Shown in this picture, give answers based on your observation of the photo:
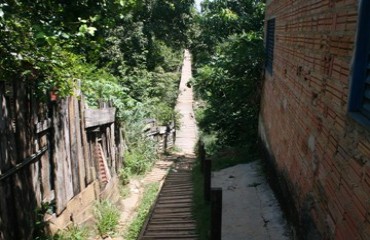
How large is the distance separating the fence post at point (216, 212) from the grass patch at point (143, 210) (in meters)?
2.15

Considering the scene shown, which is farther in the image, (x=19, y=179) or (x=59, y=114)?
(x=59, y=114)

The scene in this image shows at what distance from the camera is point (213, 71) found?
11570 mm

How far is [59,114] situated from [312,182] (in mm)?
3628

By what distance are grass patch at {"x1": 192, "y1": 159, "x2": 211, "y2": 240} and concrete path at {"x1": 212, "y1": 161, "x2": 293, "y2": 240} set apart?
15.5 inches

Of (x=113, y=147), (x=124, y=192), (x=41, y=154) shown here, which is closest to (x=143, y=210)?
(x=124, y=192)

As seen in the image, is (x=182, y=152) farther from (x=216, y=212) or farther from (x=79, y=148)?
(x=216, y=212)

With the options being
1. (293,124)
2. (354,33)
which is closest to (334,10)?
(354,33)

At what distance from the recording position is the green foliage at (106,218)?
21.8 ft

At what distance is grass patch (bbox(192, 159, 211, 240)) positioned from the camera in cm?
→ 657

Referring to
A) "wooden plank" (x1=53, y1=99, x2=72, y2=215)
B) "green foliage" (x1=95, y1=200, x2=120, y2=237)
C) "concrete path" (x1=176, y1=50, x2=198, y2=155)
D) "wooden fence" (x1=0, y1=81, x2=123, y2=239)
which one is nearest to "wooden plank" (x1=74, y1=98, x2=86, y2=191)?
"wooden fence" (x1=0, y1=81, x2=123, y2=239)

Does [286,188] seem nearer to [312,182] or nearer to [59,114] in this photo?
[312,182]

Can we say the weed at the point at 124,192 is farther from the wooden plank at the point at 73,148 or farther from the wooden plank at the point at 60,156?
the wooden plank at the point at 60,156

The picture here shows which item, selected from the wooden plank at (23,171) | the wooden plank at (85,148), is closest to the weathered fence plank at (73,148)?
the wooden plank at (85,148)

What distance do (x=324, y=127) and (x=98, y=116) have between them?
4590mm
